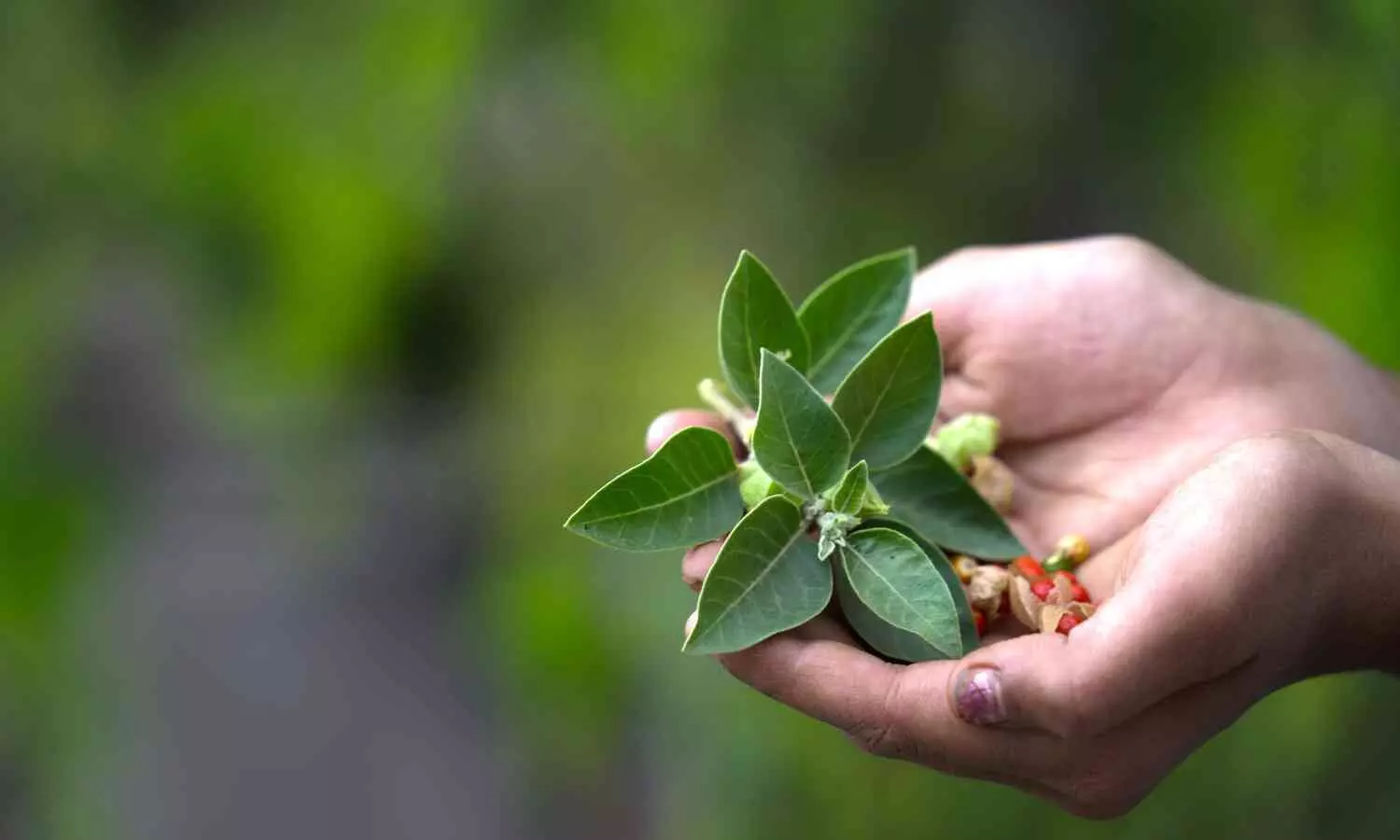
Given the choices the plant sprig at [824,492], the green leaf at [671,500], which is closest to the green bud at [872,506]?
the plant sprig at [824,492]

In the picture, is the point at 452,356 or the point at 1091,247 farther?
the point at 452,356

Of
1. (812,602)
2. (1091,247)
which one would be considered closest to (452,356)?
(1091,247)

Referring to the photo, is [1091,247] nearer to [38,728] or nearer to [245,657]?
[245,657]

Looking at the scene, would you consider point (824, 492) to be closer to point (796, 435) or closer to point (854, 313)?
point (796, 435)

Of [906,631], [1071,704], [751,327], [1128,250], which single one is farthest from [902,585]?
[1128,250]

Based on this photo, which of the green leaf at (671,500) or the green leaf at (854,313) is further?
the green leaf at (854,313)

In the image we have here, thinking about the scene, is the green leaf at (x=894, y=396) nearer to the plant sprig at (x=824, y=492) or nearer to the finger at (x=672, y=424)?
the plant sprig at (x=824, y=492)

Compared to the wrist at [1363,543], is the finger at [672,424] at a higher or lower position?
higher
